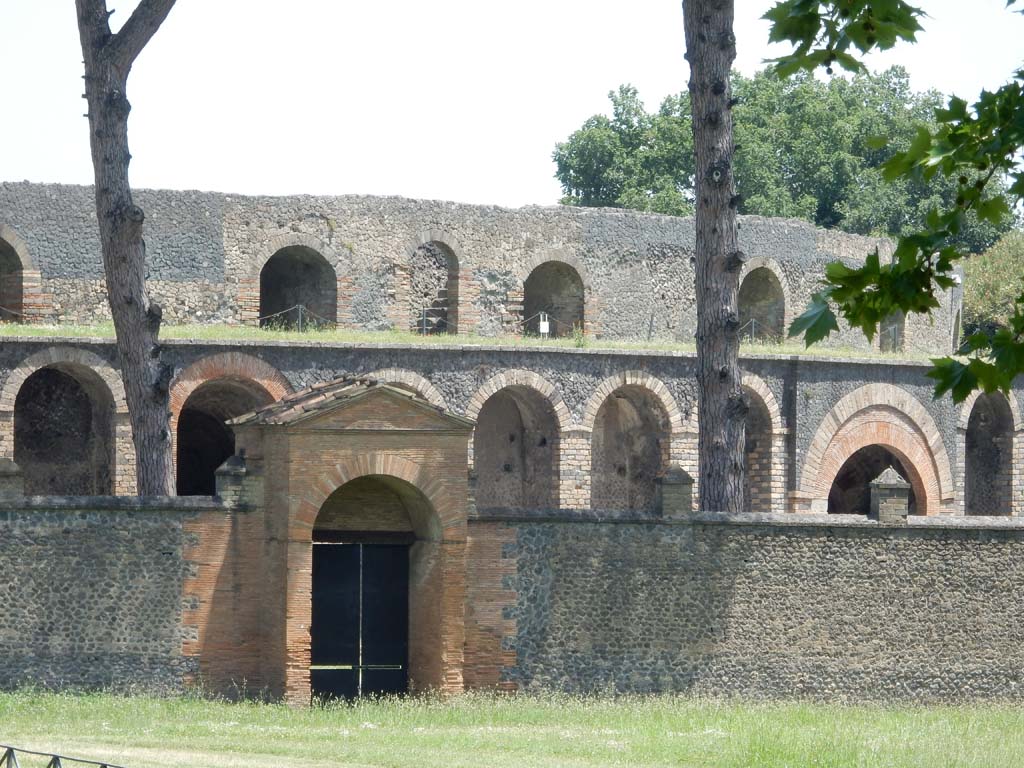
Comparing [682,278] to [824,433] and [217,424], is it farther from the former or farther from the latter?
[217,424]

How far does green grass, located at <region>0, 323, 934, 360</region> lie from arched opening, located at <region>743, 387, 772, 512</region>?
3.30ft

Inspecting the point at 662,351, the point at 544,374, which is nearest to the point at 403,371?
the point at 544,374

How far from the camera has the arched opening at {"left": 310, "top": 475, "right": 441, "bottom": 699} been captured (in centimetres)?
2023

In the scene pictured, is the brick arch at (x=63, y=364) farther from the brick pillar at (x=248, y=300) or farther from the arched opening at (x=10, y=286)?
the brick pillar at (x=248, y=300)

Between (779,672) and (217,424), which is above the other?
(217,424)

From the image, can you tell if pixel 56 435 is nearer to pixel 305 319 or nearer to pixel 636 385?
pixel 305 319

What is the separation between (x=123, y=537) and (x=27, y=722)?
2.49 metres

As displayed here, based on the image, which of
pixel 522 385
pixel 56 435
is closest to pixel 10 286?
pixel 56 435

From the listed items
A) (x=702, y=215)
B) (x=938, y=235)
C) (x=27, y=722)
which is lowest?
(x=27, y=722)

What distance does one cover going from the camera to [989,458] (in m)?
34.6

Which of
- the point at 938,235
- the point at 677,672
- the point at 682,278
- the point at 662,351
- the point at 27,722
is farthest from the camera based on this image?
the point at 682,278

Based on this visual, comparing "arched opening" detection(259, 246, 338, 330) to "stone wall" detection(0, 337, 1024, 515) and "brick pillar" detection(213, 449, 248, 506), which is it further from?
"brick pillar" detection(213, 449, 248, 506)

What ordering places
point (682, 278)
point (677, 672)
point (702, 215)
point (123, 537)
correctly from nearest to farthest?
point (123, 537) → point (677, 672) → point (702, 215) → point (682, 278)

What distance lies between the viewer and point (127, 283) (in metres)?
22.0
